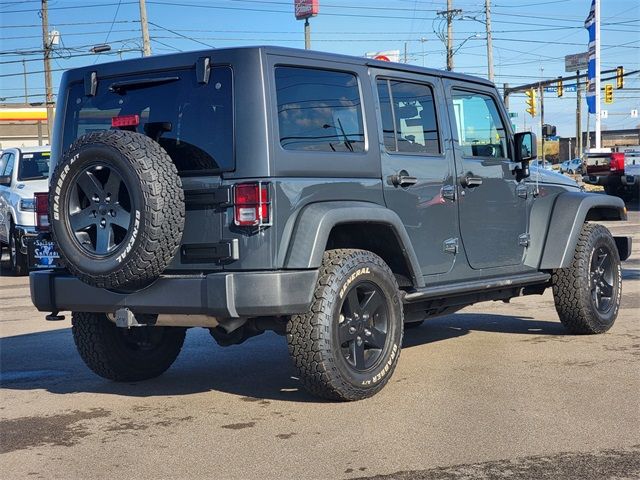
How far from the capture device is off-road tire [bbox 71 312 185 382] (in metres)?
6.31

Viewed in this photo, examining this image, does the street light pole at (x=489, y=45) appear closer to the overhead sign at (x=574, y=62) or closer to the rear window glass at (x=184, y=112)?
the overhead sign at (x=574, y=62)

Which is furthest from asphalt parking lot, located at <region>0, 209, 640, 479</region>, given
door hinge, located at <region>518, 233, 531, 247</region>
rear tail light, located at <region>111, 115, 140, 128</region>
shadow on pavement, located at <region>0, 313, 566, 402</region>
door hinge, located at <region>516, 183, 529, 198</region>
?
rear tail light, located at <region>111, 115, 140, 128</region>

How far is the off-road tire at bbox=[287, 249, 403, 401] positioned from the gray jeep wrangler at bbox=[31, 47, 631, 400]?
1 centimetres

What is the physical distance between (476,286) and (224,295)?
7.60ft

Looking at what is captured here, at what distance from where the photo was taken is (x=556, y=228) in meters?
7.59

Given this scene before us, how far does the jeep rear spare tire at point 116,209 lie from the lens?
5.15m

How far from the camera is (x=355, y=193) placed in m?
5.74

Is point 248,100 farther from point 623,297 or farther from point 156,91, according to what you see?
point 623,297

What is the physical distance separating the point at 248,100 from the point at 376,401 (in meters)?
1.97

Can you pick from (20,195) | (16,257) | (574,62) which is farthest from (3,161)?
(574,62)

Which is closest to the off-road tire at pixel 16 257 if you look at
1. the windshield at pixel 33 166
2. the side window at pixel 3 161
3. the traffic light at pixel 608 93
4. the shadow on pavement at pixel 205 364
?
the windshield at pixel 33 166

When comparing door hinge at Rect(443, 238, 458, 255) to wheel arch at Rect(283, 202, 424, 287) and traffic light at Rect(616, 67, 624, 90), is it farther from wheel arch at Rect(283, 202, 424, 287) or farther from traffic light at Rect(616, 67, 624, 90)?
traffic light at Rect(616, 67, 624, 90)

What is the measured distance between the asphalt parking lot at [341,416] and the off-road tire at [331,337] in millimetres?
139

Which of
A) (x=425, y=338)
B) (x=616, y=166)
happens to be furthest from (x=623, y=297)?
(x=616, y=166)
